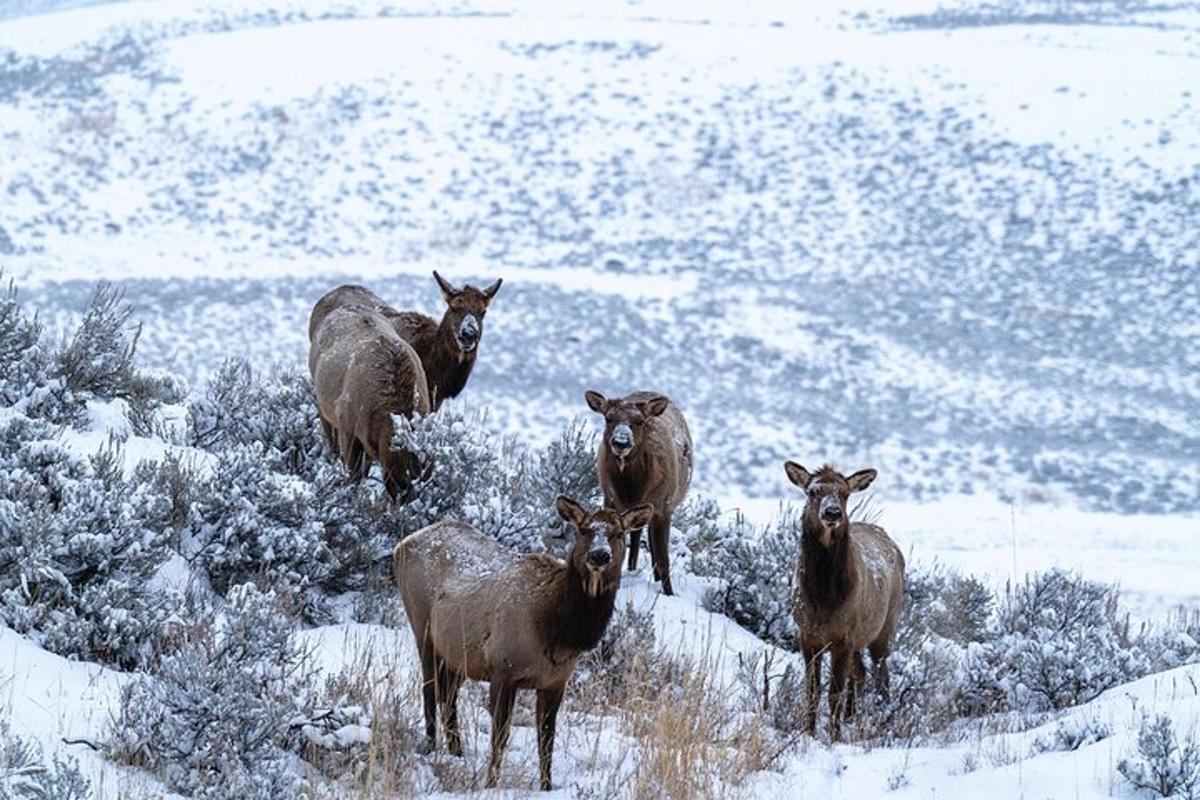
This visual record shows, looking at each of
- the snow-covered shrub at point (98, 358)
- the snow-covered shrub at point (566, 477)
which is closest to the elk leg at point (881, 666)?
the snow-covered shrub at point (566, 477)

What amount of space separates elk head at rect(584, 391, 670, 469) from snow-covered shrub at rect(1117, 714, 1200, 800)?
3.80 metres

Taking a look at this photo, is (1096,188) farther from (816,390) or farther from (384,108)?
(384,108)

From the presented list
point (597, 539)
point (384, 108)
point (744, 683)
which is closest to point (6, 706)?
point (597, 539)

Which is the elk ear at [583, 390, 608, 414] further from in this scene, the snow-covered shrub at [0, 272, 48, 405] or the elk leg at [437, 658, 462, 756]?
the snow-covered shrub at [0, 272, 48, 405]

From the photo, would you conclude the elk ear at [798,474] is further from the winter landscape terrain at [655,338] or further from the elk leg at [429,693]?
the elk leg at [429,693]

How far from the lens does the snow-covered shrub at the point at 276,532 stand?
8.09 meters

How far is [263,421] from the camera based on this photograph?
10.3 metres

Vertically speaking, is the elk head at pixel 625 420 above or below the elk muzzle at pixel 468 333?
below

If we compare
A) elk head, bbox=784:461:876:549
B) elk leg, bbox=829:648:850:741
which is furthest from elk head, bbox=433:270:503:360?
elk leg, bbox=829:648:850:741

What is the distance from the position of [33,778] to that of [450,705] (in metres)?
1.98

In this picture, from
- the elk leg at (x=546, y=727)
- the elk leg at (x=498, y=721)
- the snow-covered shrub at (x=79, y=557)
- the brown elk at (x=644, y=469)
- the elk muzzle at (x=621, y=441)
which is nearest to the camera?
the elk leg at (x=498, y=721)

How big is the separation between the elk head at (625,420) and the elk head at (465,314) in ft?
4.08

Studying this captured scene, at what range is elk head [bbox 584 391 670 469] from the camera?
29.8 feet

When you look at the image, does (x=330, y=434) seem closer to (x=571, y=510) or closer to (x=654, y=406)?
(x=654, y=406)
